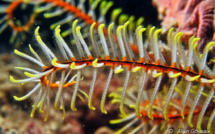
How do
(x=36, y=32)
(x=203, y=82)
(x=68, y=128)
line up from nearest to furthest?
(x=203, y=82)
(x=36, y=32)
(x=68, y=128)

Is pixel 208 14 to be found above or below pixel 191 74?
above

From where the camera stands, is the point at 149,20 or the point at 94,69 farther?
the point at 149,20

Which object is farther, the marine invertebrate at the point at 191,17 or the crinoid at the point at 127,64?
the marine invertebrate at the point at 191,17

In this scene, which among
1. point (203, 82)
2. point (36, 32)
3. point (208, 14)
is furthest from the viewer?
point (208, 14)

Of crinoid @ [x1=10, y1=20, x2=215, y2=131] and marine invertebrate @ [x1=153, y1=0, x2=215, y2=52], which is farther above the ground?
marine invertebrate @ [x1=153, y1=0, x2=215, y2=52]

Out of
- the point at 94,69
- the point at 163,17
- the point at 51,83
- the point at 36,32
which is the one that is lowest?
the point at 51,83

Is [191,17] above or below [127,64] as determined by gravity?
above

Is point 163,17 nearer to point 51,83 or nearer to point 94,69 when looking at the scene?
point 94,69

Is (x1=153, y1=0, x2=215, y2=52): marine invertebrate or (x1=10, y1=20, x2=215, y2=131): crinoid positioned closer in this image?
(x1=10, y1=20, x2=215, y2=131): crinoid

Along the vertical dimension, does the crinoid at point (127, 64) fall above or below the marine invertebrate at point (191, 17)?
below

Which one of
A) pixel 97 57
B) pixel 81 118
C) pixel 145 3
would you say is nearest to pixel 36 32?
pixel 97 57

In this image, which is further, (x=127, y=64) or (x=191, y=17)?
(x=191, y=17)
